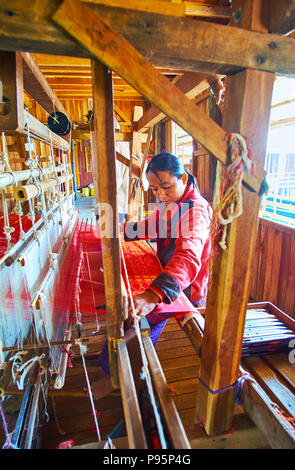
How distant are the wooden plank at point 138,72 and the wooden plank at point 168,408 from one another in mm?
950

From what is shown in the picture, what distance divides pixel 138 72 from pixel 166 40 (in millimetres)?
166

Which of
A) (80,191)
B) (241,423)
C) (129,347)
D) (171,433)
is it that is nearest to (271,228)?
(241,423)

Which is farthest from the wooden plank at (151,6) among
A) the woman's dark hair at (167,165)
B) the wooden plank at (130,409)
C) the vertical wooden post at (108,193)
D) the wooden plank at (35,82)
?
the wooden plank at (130,409)

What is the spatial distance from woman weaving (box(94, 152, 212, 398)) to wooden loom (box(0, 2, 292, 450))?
0.32 meters

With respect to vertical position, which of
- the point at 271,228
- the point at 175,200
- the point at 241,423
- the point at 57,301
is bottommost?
the point at 241,423

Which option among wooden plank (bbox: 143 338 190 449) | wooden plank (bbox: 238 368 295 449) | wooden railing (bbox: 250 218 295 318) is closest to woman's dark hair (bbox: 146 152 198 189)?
wooden plank (bbox: 143 338 190 449)

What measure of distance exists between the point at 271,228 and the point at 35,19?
405cm

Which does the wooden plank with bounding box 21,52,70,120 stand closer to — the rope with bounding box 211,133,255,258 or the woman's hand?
the rope with bounding box 211,133,255,258

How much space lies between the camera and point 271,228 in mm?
4008

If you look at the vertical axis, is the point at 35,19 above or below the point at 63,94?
below

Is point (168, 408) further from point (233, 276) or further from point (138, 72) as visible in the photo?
point (138, 72)

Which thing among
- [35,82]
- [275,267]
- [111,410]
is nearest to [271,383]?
[111,410]

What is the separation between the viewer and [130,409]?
95 centimetres

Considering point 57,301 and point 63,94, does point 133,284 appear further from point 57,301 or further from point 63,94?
point 63,94
